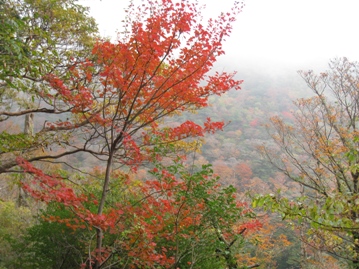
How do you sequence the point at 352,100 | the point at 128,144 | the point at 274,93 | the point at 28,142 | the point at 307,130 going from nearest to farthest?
1. the point at 128,144
2. the point at 28,142
3. the point at 352,100
4. the point at 307,130
5. the point at 274,93

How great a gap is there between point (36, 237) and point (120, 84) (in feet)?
13.1

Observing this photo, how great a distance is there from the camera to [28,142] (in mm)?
4930

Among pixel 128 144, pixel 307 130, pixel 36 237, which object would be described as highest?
pixel 307 130

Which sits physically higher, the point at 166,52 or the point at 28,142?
the point at 166,52

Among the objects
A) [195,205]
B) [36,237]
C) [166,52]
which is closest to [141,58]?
[166,52]

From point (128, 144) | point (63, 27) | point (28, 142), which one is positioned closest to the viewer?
point (128, 144)

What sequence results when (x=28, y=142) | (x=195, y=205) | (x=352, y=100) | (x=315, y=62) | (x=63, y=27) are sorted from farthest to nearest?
(x=315, y=62) < (x=352, y=100) < (x=63, y=27) < (x=28, y=142) < (x=195, y=205)

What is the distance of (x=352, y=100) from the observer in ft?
24.9

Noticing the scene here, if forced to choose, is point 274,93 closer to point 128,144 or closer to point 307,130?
point 307,130

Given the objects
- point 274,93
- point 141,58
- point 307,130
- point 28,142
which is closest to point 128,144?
point 141,58

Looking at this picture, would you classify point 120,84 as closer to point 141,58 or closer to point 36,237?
point 141,58

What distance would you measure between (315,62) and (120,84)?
57.5 meters

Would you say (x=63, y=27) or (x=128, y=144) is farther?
(x=63, y=27)

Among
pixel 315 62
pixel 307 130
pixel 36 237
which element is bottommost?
pixel 36 237
